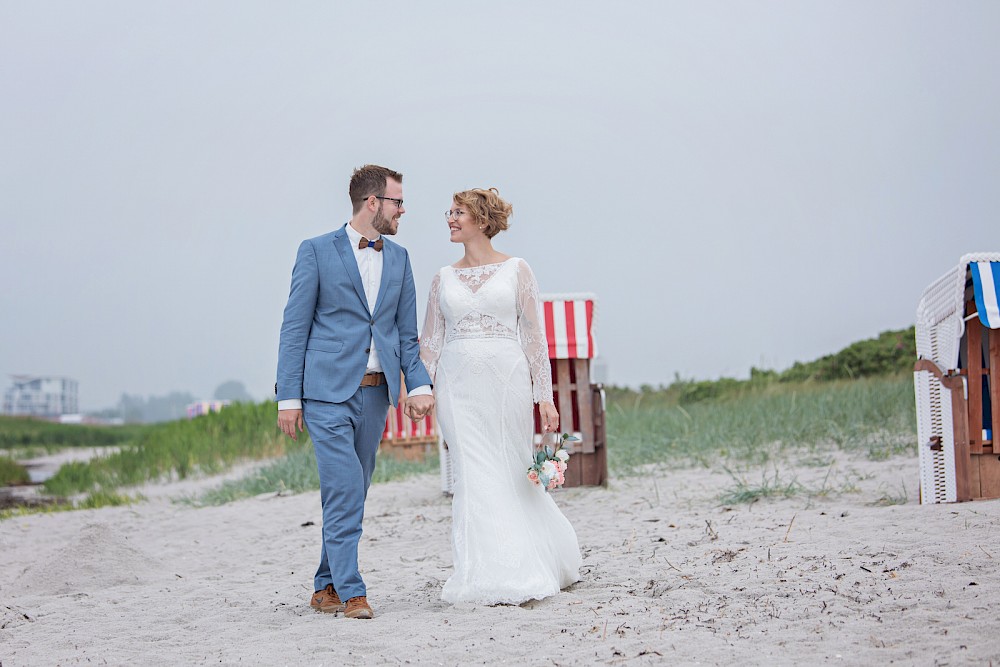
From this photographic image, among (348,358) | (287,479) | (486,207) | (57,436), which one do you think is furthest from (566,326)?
(57,436)

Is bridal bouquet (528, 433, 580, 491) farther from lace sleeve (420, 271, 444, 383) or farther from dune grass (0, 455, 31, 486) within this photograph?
dune grass (0, 455, 31, 486)

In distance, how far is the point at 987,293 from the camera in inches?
231

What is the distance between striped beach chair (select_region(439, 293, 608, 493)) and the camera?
26.2 feet

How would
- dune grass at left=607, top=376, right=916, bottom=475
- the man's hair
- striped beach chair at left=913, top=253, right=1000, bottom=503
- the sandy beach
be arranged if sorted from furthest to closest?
dune grass at left=607, top=376, right=916, bottom=475
striped beach chair at left=913, top=253, right=1000, bottom=503
the man's hair
the sandy beach

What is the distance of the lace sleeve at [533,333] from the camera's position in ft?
15.7

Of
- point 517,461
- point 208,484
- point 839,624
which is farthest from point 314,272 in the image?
point 208,484

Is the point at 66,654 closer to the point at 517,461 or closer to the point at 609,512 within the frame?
the point at 517,461

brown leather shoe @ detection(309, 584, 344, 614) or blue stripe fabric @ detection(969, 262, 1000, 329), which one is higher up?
blue stripe fabric @ detection(969, 262, 1000, 329)

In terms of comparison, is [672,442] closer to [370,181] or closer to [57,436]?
[370,181]

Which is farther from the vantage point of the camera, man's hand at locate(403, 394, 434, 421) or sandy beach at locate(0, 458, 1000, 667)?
man's hand at locate(403, 394, 434, 421)

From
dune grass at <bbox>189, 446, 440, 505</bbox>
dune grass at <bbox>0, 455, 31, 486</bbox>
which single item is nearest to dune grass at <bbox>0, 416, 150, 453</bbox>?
dune grass at <bbox>0, 455, 31, 486</bbox>

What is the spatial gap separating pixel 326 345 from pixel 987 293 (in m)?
4.04

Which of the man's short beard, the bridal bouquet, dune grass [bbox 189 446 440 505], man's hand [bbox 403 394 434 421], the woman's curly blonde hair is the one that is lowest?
dune grass [bbox 189 446 440 505]

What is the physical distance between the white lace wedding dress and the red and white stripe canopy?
10.2 feet
